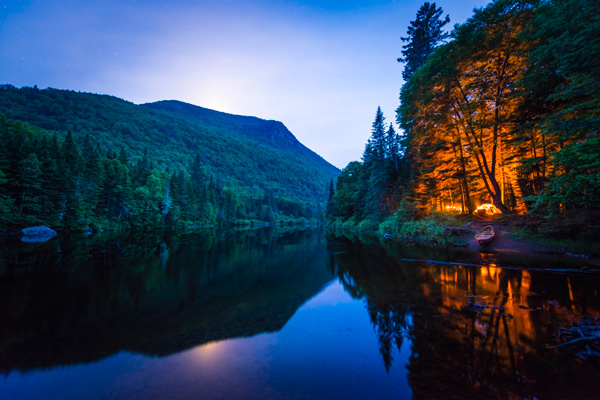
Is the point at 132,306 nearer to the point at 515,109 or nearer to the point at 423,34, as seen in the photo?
the point at 515,109

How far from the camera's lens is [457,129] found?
A: 65.5 ft

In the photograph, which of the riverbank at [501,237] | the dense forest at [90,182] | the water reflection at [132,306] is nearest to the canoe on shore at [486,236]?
the riverbank at [501,237]

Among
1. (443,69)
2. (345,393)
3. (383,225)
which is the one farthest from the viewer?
(383,225)

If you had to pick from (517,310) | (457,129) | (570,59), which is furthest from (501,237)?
(517,310)

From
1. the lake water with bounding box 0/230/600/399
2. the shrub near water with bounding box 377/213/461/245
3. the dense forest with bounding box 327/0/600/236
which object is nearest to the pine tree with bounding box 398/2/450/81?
the dense forest with bounding box 327/0/600/236

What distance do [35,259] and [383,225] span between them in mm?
32221

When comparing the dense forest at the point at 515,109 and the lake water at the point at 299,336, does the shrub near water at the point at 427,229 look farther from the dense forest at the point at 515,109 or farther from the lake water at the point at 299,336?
the lake water at the point at 299,336

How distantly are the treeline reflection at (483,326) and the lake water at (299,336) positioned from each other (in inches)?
1.0

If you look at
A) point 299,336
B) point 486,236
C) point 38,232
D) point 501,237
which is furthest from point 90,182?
point 501,237

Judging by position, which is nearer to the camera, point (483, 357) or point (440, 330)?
point (483, 357)

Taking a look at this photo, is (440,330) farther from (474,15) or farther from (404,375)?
(474,15)

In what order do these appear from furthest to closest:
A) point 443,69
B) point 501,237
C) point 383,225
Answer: point 383,225 → point 443,69 → point 501,237

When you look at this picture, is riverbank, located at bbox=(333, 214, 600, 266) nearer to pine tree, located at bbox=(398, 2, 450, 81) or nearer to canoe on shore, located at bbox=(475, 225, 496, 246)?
canoe on shore, located at bbox=(475, 225, 496, 246)

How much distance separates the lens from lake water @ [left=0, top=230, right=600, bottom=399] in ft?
12.1
